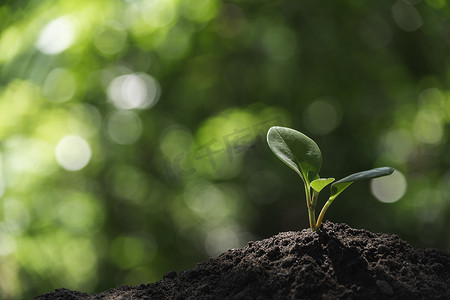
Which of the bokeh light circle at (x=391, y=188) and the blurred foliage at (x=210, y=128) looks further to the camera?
the bokeh light circle at (x=391, y=188)

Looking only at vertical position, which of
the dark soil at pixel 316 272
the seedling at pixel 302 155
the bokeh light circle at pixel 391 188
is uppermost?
the seedling at pixel 302 155

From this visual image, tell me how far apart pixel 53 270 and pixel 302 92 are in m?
1.83

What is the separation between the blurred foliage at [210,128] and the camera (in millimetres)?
2713

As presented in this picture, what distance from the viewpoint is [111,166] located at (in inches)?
116

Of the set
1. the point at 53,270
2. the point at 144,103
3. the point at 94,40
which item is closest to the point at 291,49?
the point at 144,103

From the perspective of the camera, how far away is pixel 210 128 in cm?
284

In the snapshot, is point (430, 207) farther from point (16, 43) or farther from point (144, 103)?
point (16, 43)

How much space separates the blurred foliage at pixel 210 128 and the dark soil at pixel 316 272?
1.95m

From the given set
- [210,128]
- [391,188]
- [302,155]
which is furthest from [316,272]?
[391,188]

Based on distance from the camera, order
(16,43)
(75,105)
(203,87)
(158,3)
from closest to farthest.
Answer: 1. (16,43)
2. (158,3)
3. (75,105)
4. (203,87)

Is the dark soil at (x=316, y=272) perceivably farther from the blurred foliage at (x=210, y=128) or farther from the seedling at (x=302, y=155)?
the blurred foliage at (x=210, y=128)

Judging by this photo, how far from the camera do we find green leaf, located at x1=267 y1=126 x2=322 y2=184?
33.8 inches

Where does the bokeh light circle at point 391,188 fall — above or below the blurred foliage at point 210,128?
below

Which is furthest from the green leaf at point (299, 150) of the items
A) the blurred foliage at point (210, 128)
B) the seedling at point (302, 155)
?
the blurred foliage at point (210, 128)
